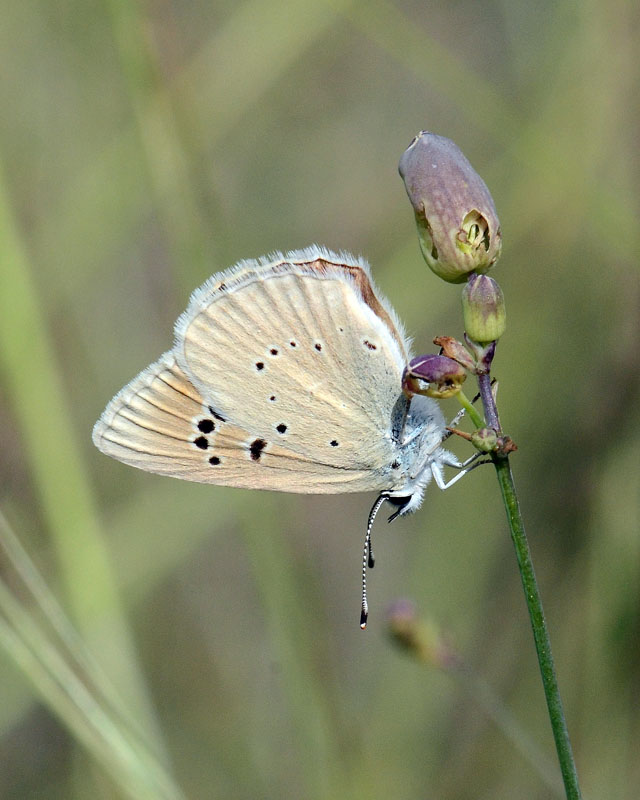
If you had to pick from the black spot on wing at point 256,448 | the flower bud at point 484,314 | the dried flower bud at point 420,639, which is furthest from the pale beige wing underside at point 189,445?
the flower bud at point 484,314

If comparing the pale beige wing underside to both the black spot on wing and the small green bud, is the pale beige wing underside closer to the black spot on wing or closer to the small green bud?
the black spot on wing

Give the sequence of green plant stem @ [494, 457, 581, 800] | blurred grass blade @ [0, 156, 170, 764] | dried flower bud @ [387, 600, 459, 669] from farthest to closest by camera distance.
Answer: blurred grass blade @ [0, 156, 170, 764]
dried flower bud @ [387, 600, 459, 669]
green plant stem @ [494, 457, 581, 800]

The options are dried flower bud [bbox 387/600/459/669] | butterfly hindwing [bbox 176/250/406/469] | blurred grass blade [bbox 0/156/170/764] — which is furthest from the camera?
blurred grass blade [bbox 0/156/170/764]

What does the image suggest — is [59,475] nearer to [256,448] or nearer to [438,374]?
[256,448]

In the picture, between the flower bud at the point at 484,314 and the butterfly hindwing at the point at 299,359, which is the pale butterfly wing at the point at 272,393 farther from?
the flower bud at the point at 484,314

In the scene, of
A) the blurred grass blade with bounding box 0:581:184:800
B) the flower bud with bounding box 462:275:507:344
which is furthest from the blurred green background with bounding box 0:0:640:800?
the flower bud with bounding box 462:275:507:344
